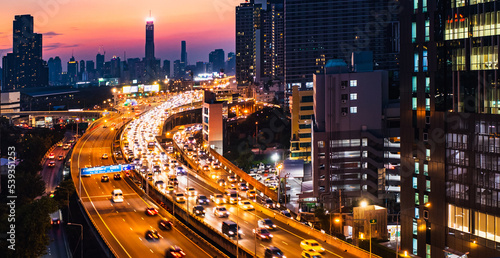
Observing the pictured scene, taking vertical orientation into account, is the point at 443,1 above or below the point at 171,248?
above

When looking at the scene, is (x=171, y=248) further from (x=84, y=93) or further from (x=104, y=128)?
(x=84, y=93)

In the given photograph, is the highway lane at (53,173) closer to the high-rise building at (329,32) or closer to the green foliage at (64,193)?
the green foliage at (64,193)

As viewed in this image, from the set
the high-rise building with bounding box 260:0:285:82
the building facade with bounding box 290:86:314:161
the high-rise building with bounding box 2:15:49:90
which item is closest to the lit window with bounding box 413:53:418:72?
the building facade with bounding box 290:86:314:161

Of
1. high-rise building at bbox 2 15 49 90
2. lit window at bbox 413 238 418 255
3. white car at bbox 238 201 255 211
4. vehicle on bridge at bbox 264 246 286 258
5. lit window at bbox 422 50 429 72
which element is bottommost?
lit window at bbox 413 238 418 255

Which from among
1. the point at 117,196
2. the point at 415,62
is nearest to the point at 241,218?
the point at 117,196

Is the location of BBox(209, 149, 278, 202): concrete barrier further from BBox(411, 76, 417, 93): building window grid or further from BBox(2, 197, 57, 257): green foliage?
BBox(2, 197, 57, 257): green foliage

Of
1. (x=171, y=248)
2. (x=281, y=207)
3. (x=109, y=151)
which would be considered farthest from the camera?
(x=109, y=151)

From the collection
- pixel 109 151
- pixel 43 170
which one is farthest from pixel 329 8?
pixel 43 170

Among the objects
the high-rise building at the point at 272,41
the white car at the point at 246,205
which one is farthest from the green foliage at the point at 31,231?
the high-rise building at the point at 272,41
